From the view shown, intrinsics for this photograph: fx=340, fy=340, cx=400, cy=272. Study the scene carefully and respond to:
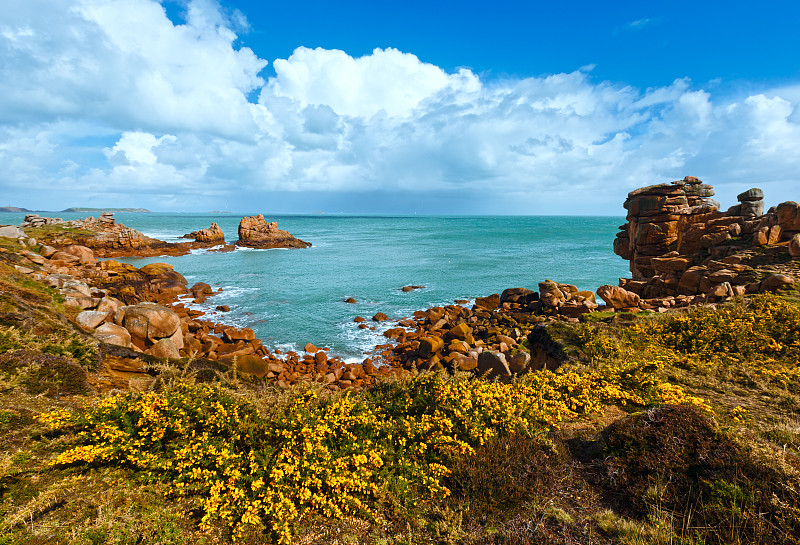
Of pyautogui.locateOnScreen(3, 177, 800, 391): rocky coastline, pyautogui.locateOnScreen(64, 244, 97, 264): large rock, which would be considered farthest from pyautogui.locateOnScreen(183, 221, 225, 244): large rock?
pyautogui.locateOnScreen(3, 177, 800, 391): rocky coastline

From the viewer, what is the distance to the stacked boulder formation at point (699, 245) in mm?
16797

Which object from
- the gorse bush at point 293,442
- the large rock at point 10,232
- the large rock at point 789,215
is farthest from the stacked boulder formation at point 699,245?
the large rock at point 10,232

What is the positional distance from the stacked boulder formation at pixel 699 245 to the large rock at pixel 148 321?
79.5ft

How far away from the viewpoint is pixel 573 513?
4605mm

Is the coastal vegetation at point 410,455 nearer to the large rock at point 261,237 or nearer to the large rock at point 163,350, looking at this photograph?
the large rock at point 163,350

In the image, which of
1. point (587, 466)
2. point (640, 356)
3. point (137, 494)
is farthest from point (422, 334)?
point (137, 494)

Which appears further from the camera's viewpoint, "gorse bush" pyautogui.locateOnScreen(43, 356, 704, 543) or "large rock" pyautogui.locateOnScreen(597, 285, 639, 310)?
"large rock" pyautogui.locateOnScreen(597, 285, 639, 310)

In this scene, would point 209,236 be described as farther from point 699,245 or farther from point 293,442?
point 293,442

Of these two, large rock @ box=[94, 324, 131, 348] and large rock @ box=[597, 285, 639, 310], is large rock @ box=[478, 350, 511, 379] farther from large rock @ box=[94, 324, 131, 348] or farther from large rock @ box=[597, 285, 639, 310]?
large rock @ box=[94, 324, 131, 348]

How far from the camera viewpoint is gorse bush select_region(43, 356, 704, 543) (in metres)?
4.65

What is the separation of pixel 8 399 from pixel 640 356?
15.2 meters

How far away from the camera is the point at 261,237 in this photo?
80625 millimetres

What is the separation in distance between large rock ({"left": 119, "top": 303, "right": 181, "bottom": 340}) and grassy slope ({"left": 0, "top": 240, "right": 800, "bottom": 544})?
10755 millimetres

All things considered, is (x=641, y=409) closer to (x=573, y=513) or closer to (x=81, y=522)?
(x=573, y=513)
